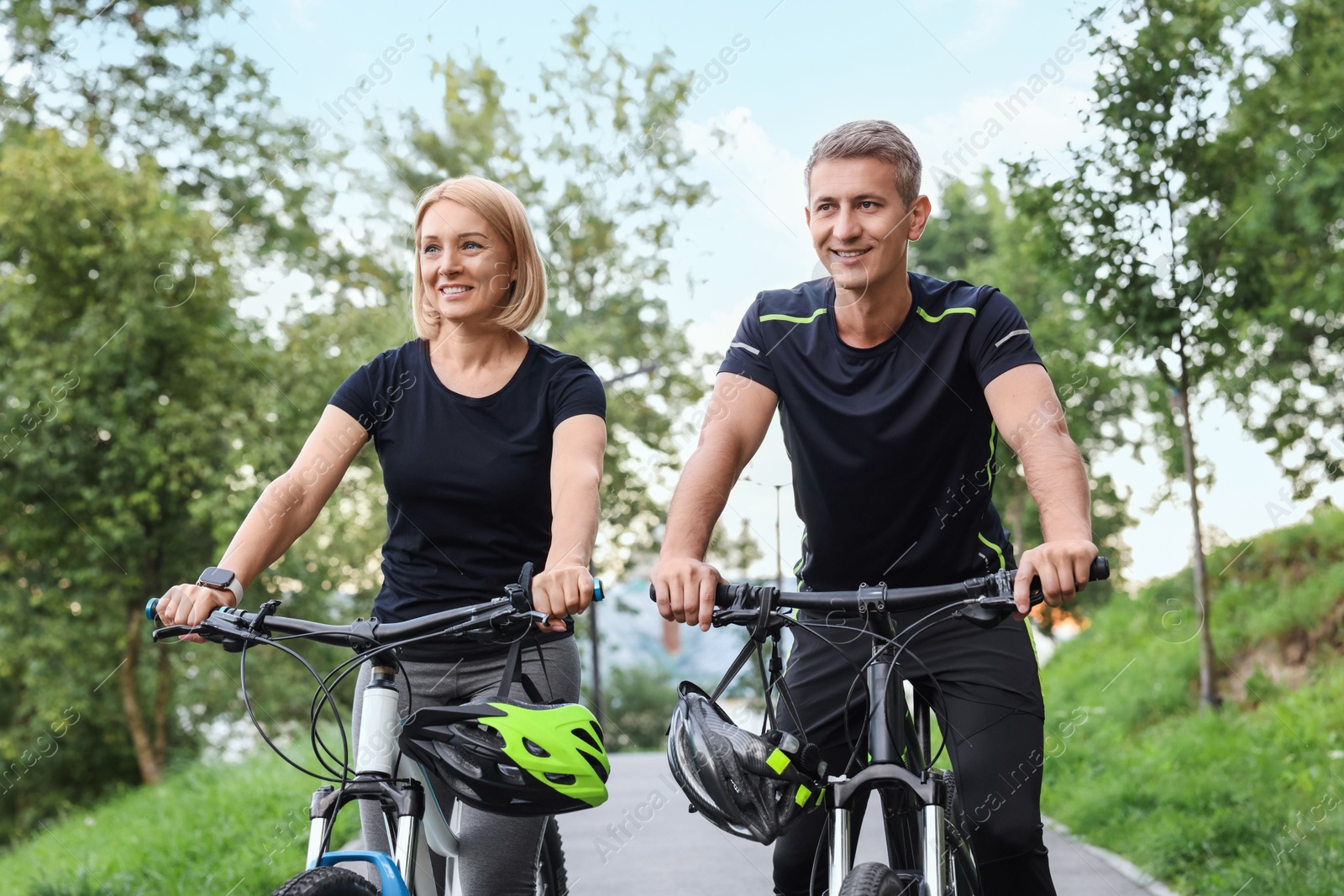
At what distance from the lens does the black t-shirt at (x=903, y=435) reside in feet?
9.30

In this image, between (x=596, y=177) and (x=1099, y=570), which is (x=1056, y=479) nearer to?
(x=1099, y=570)

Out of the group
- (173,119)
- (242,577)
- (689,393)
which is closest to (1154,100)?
(242,577)

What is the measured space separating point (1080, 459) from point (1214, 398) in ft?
32.1

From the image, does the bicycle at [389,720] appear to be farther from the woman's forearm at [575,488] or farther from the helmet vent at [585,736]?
the woman's forearm at [575,488]

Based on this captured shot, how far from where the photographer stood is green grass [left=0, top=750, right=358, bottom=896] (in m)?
7.16

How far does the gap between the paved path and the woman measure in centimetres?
216

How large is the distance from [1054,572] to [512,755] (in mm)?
1010

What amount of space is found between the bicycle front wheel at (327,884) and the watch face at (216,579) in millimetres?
695

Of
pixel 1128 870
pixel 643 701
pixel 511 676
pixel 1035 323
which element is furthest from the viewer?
pixel 643 701

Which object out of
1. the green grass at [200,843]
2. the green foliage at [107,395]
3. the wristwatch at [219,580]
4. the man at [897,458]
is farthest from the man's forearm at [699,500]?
the green foliage at [107,395]

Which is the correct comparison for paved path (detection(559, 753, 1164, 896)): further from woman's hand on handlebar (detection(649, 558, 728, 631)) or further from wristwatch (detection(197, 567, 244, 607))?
woman's hand on handlebar (detection(649, 558, 728, 631))

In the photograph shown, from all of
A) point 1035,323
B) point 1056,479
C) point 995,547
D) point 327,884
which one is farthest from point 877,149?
point 1035,323

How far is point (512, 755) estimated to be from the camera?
2275 mm

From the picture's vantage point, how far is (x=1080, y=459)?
2.72 m
